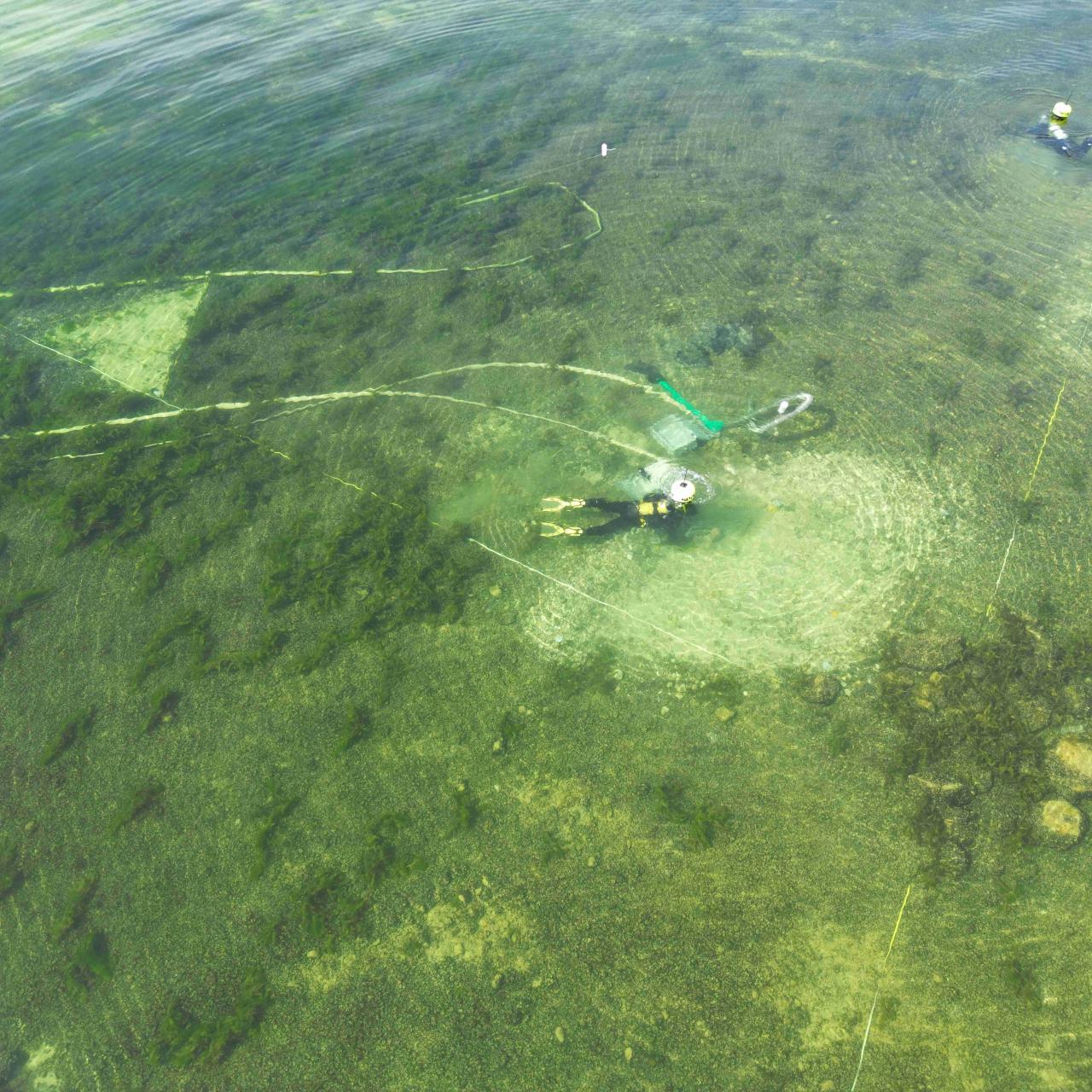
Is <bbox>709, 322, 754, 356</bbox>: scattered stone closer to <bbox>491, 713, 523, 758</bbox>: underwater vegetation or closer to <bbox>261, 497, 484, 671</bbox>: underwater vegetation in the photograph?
<bbox>261, 497, 484, 671</bbox>: underwater vegetation

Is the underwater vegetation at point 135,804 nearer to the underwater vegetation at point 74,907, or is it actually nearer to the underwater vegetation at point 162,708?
the underwater vegetation at point 74,907

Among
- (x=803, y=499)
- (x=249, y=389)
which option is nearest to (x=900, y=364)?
(x=803, y=499)

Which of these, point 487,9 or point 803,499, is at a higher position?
point 487,9

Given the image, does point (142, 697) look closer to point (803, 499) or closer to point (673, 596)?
point (673, 596)

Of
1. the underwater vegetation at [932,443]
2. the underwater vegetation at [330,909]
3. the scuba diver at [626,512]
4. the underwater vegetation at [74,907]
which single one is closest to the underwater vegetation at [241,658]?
the underwater vegetation at [74,907]

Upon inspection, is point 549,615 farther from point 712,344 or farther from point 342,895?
point 712,344

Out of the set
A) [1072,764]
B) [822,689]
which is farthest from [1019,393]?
[822,689]
